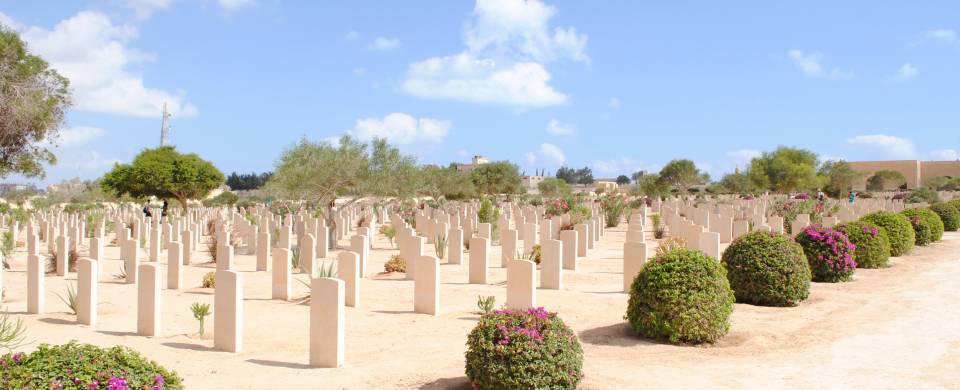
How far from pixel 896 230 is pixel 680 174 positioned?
2107 inches

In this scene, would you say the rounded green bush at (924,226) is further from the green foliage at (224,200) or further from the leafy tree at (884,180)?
the leafy tree at (884,180)

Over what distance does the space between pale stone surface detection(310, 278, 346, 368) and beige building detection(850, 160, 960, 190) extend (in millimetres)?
100776

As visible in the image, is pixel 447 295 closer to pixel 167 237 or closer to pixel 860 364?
pixel 860 364

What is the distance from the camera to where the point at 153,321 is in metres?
8.45

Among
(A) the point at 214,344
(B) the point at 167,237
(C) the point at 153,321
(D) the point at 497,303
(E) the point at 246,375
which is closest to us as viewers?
(E) the point at 246,375

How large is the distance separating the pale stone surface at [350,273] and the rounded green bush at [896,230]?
1274cm

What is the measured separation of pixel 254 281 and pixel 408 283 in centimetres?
299

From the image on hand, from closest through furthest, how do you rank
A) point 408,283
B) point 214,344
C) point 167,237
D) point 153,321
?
point 214,344 → point 153,321 → point 408,283 → point 167,237

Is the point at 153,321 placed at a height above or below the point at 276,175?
below

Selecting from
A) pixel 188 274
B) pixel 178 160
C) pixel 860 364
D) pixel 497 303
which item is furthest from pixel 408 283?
pixel 178 160

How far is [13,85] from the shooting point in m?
13.2

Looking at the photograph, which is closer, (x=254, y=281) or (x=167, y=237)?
(x=254, y=281)

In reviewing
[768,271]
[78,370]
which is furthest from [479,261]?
[78,370]

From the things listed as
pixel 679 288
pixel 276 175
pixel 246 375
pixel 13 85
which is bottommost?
pixel 246 375
